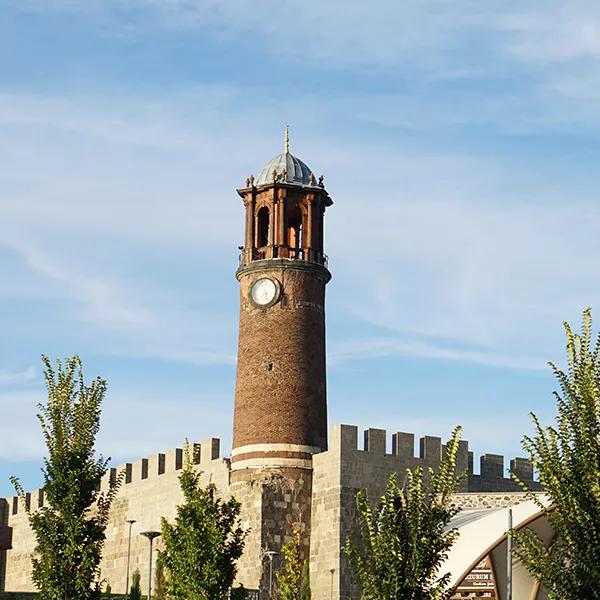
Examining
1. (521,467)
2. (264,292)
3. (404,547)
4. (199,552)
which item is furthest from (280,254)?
(404,547)

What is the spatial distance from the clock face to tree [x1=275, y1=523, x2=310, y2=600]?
843cm

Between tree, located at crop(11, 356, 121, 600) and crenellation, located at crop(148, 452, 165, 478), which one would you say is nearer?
tree, located at crop(11, 356, 121, 600)

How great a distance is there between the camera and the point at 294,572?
1986 inches

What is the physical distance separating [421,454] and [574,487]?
27920mm

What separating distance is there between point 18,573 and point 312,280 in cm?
2773

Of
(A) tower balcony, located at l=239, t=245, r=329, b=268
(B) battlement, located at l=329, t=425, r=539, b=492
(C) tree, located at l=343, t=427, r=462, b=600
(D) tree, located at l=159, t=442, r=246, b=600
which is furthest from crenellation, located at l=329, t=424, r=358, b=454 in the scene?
(C) tree, located at l=343, t=427, r=462, b=600

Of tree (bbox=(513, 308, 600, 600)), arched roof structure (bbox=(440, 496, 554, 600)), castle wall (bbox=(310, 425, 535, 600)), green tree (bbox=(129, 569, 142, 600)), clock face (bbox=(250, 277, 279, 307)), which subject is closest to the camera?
tree (bbox=(513, 308, 600, 600))

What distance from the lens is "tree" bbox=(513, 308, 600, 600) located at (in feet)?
84.0

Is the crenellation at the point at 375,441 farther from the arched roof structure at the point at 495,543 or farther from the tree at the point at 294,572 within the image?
the arched roof structure at the point at 495,543

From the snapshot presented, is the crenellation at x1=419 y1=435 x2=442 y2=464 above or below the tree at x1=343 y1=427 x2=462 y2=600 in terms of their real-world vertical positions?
above

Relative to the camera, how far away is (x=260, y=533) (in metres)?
51.7

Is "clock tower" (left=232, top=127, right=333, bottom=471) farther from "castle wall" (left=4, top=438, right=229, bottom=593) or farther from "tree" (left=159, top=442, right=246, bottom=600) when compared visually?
"tree" (left=159, top=442, right=246, bottom=600)

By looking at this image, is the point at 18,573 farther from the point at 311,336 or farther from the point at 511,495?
the point at 511,495

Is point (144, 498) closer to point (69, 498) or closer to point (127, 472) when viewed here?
point (127, 472)
